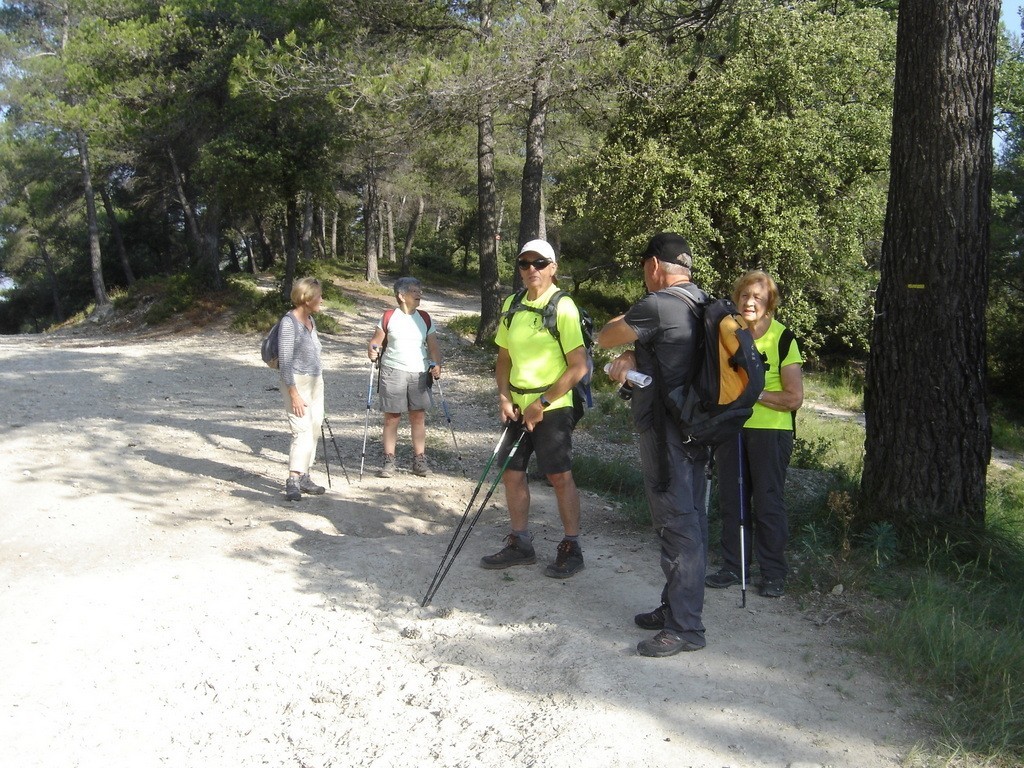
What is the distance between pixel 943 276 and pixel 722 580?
7.39ft

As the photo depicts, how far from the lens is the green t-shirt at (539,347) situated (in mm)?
4738

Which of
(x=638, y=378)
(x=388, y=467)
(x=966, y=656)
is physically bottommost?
(x=388, y=467)

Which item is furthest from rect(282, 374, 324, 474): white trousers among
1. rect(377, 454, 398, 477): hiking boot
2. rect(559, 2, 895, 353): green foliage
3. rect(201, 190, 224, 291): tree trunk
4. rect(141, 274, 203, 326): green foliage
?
rect(201, 190, 224, 291): tree trunk

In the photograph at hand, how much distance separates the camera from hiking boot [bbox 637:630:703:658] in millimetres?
3881

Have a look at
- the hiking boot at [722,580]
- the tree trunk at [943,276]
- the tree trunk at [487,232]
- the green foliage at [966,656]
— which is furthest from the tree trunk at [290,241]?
the green foliage at [966,656]

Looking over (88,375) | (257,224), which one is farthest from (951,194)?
(257,224)

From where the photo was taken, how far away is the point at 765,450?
4.78 meters

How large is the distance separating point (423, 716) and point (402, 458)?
4.93 metres

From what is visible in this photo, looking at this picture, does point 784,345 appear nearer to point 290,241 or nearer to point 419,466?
point 419,466

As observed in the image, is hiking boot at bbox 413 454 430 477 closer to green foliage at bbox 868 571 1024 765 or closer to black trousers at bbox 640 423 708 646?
black trousers at bbox 640 423 708 646

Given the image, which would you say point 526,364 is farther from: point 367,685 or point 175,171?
point 175,171

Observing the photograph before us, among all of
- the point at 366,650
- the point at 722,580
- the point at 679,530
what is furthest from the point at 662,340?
the point at 366,650

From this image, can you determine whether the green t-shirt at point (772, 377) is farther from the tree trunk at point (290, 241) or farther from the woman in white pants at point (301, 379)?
the tree trunk at point (290, 241)

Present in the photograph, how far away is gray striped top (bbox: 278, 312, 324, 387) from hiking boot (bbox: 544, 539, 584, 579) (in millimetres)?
2654
